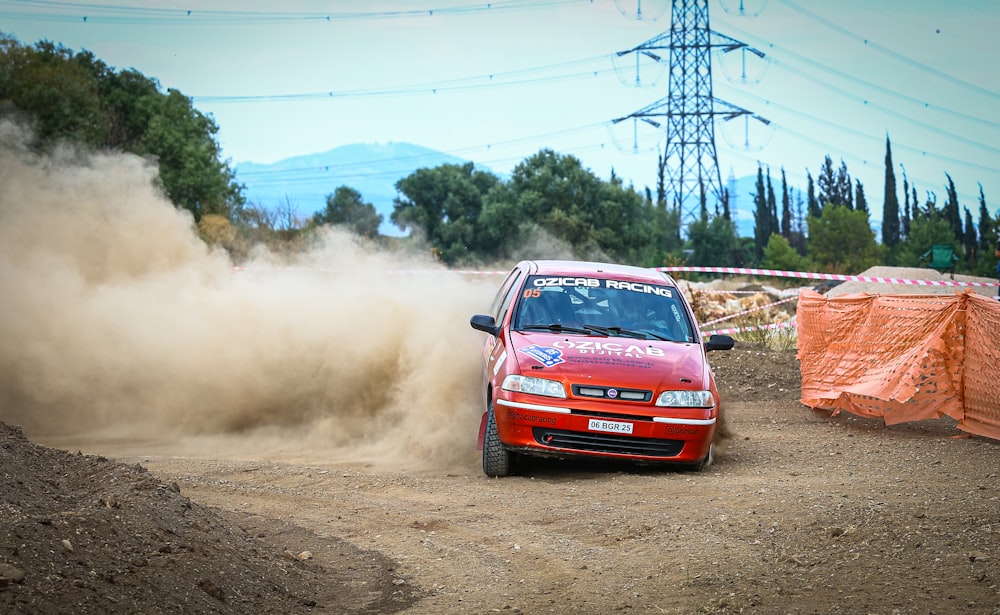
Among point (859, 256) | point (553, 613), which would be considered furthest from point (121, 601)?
point (859, 256)

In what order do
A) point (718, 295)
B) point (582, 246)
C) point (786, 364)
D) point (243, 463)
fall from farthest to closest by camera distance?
point (582, 246)
point (718, 295)
point (786, 364)
point (243, 463)

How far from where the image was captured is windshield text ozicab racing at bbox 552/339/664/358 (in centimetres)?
915

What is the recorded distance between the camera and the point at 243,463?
9.63 m

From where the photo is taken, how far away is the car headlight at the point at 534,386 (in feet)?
28.9

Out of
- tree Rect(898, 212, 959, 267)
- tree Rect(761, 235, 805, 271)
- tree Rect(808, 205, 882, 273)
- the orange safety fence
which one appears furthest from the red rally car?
tree Rect(808, 205, 882, 273)

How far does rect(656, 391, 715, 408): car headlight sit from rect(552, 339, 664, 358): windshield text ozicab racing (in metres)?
0.46

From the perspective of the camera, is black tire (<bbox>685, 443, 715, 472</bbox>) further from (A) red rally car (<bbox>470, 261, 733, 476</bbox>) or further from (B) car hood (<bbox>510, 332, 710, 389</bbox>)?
(B) car hood (<bbox>510, 332, 710, 389</bbox>)

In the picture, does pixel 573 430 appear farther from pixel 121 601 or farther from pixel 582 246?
pixel 582 246

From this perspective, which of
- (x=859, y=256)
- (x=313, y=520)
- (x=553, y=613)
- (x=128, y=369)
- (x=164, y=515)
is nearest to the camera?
(x=553, y=613)

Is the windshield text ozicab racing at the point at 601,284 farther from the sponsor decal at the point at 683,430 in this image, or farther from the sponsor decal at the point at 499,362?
the sponsor decal at the point at 683,430

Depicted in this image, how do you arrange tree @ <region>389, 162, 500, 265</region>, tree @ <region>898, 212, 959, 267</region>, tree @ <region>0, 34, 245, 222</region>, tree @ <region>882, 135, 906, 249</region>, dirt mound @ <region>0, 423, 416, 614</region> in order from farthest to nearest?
1. tree @ <region>882, 135, 906, 249</region>
2. tree @ <region>389, 162, 500, 265</region>
3. tree @ <region>898, 212, 959, 267</region>
4. tree @ <region>0, 34, 245, 222</region>
5. dirt mound @ <region>0, 423, 416, 614</region>

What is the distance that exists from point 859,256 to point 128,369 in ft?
191

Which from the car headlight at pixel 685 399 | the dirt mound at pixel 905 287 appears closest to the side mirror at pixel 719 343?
the car headlight at pixel 685 399

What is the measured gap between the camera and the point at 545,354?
9.06m
